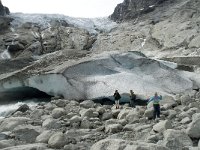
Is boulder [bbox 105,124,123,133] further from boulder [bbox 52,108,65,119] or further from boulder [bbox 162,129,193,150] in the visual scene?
boulder [bbox 52,108,65,119]

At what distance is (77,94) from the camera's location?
2017 cm

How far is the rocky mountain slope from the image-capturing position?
10508mm

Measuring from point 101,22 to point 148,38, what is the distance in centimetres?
2439

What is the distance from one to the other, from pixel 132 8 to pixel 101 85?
47257 millimetres

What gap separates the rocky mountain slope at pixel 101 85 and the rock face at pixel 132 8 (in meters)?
8.03

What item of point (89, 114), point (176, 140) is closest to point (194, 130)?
point (176, 140)

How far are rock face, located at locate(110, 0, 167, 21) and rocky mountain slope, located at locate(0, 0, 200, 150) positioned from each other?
8032 millimetres

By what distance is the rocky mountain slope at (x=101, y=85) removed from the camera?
34.5 feet

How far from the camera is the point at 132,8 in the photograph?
216ft

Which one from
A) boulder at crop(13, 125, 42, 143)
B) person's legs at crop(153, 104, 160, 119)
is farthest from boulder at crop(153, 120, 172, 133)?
boulder at crop(13, 125, 42, 143)

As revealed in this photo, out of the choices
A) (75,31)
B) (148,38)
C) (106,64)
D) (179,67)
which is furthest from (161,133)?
(75,31)

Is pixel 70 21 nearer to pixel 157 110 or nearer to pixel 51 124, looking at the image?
pixel 157 110

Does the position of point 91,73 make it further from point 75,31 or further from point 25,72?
point 75,31

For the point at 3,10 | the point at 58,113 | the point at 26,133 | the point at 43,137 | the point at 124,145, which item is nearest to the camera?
the point at 124,145
